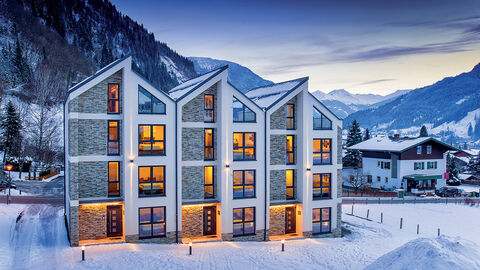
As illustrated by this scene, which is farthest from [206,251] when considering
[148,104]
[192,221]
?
[148,104]

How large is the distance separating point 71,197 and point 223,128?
8.71 metres

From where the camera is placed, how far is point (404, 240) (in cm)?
2291

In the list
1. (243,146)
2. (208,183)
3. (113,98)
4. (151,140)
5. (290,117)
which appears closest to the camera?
(113,98)

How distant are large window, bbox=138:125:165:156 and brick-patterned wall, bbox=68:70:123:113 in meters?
1.71

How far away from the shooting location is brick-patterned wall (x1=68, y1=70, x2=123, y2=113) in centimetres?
1728

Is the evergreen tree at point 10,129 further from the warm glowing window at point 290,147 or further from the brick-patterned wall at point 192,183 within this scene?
the warm glowing window at point 290,147

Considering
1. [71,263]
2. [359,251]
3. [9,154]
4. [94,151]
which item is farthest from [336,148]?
[9,154]

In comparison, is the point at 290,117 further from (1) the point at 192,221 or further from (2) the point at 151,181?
(2) the point at 151,181

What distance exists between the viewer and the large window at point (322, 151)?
2219cm

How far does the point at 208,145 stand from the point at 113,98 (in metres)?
5.93

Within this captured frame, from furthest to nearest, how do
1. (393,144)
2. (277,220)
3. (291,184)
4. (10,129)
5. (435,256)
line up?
(393,144), (10,129), (291,184), (277,220), (435,256)

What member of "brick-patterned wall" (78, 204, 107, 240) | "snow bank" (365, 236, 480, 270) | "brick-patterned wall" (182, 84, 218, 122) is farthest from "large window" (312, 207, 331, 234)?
"brick-patterned wall" (78, 204, 107, 240)

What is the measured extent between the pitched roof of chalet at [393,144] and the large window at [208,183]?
33.1 meters

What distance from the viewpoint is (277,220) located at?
70.7 feet
